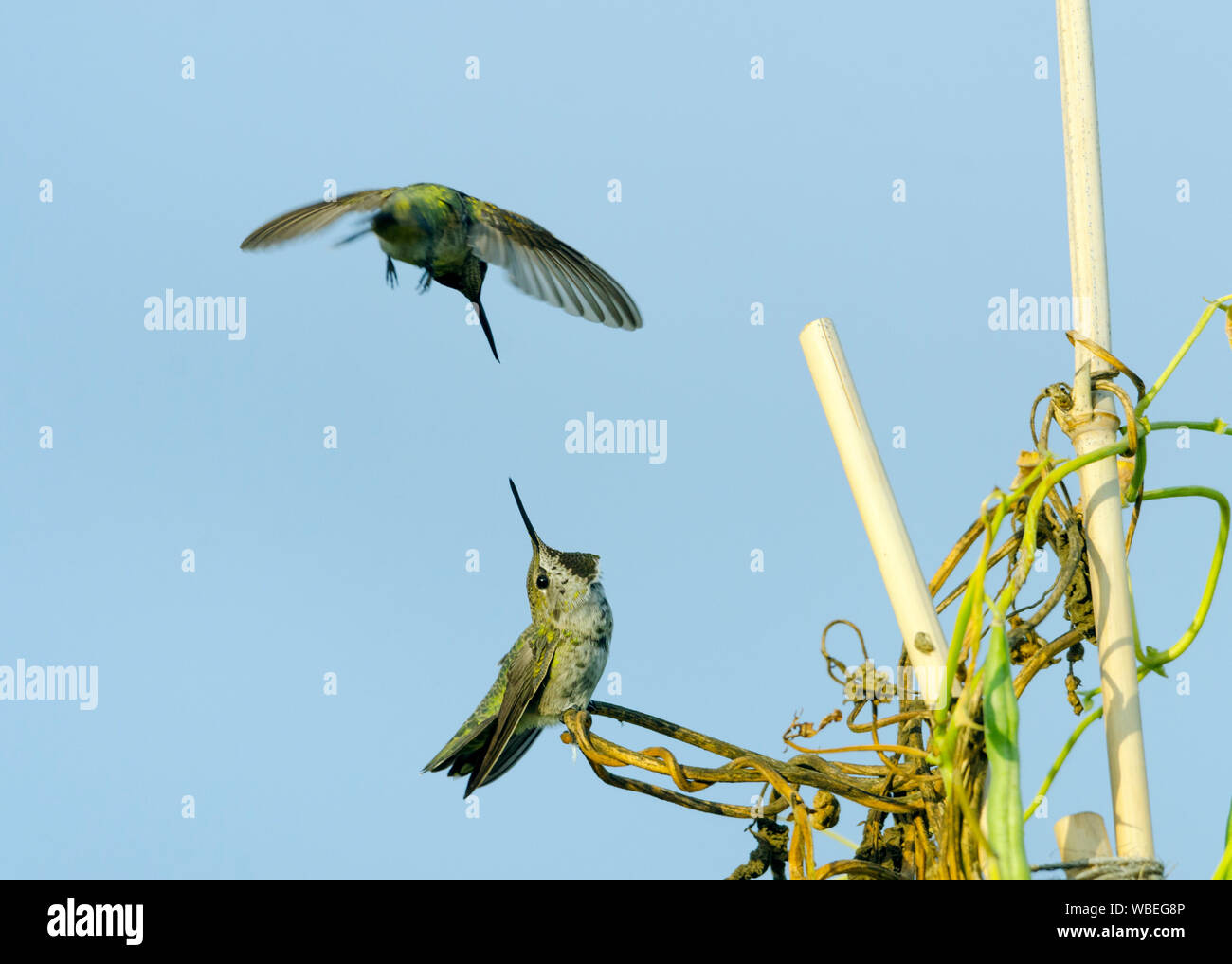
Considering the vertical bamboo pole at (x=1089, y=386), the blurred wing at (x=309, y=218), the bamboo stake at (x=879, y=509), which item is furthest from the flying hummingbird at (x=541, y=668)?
the vertical bamboo pole at (x=1089, y=386)

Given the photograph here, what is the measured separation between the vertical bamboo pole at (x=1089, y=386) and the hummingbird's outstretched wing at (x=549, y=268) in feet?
6.48

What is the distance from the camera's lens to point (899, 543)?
2.55m

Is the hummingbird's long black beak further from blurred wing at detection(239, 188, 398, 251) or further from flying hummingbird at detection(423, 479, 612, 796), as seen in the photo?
blurred wing at detection(239, 188, 398, 251)

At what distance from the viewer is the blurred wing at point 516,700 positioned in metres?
3.80

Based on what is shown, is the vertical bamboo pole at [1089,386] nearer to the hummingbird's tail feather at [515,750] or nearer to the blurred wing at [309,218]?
the hummingbird's tail feather at [515,750]

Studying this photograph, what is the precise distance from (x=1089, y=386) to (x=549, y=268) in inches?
95.7

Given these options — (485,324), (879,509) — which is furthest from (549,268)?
(879,509)

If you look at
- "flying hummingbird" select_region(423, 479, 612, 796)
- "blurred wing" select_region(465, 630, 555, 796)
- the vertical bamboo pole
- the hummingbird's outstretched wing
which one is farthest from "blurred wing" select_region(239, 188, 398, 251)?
the vertical bamboo pole

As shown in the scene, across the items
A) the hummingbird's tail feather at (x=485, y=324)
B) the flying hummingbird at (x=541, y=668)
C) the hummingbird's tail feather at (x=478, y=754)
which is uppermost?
the hummingbird's tail feather at (x=485, y=324)

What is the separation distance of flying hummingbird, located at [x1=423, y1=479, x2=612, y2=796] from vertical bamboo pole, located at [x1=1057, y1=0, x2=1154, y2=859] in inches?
65.7

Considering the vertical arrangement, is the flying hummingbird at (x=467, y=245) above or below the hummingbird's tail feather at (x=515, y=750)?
above

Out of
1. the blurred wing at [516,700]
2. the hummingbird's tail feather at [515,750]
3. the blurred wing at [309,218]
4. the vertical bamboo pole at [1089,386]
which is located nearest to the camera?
the vertical bamboo pole at [1089,386]

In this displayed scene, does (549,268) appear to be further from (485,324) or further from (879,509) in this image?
(879,509)
